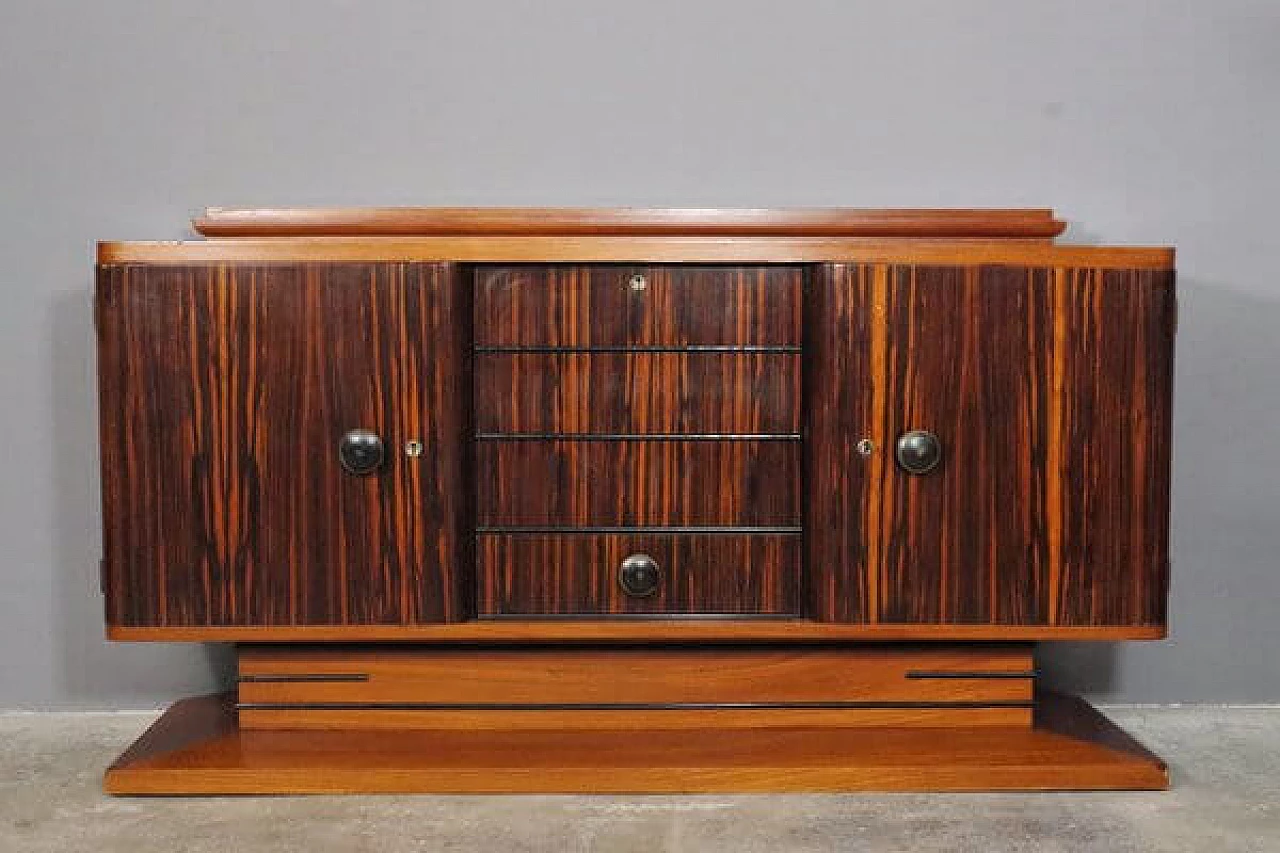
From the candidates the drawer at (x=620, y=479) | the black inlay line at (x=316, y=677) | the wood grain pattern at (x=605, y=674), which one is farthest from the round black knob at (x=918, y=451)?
the black inlay line at (x=316, y=677)

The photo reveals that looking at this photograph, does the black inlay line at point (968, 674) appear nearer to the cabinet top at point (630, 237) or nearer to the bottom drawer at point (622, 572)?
the bottom drawer at point (622, 572)

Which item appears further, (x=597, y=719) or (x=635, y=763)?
(x=597, y=719)

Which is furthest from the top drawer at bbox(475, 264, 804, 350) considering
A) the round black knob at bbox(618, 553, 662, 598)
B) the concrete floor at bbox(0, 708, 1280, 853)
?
the concrete floor at bbox(0, 708, 1280, 853)

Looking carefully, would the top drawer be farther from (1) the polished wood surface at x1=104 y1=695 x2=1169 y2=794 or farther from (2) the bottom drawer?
(1) the polished wood surface at x1=104 y1=695 x2=1169 y2=794

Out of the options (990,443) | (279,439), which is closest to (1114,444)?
(990,443)

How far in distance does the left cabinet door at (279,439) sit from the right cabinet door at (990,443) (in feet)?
1.24

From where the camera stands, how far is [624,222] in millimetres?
1300

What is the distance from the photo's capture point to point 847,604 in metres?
1.23

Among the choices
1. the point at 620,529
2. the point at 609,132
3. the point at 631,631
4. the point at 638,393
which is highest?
the point at 609,132

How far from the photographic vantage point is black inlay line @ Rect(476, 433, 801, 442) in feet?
4.07

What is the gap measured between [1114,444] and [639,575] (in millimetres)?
492

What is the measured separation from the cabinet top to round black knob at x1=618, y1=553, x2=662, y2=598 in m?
0.30

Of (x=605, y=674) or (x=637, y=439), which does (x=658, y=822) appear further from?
(x=637, y=439)

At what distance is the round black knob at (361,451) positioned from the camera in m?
1.20
